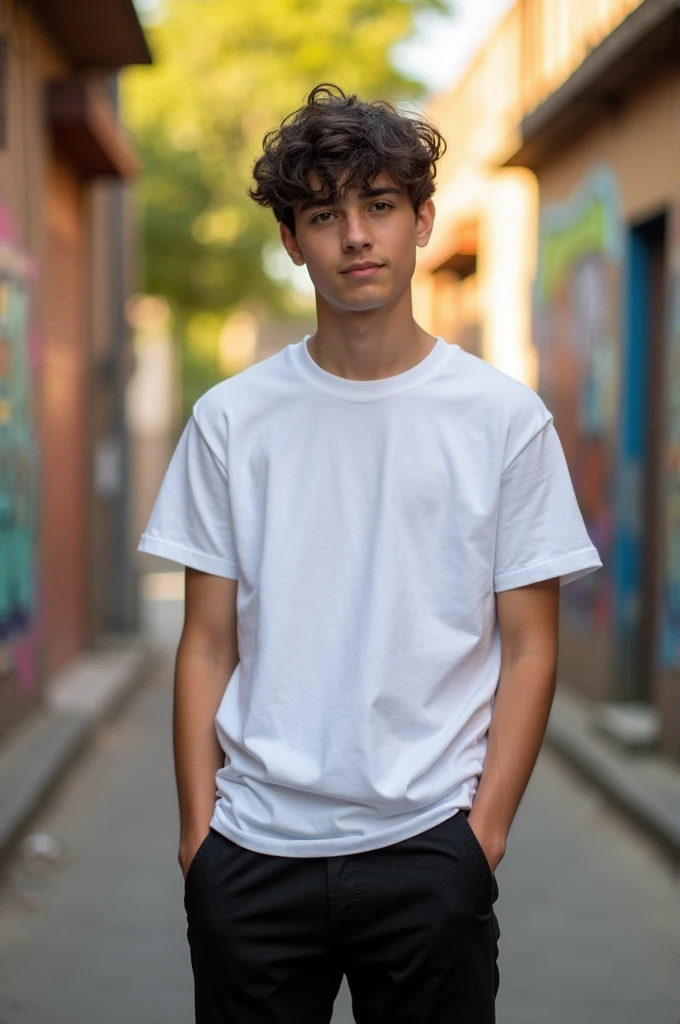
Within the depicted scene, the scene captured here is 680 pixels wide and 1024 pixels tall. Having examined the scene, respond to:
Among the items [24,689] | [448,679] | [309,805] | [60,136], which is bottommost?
[24,689]

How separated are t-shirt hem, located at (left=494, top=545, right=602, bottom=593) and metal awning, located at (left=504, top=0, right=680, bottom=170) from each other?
199 inches

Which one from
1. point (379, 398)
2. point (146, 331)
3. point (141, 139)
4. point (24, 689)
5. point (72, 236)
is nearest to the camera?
point (379, 398)

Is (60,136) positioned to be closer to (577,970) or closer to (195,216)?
(577,970)

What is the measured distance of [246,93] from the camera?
23.3 metres

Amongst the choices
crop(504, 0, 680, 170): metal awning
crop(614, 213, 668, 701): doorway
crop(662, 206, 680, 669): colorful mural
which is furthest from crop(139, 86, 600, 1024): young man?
crop(614, 213, 668, 701): doorway

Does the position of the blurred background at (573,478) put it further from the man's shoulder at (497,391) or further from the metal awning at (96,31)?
the man's shoulder at (497,391)

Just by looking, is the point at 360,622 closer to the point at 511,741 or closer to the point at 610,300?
the point at 511,741

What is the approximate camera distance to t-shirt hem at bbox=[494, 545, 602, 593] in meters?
2.16

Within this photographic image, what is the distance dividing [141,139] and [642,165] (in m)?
15.8

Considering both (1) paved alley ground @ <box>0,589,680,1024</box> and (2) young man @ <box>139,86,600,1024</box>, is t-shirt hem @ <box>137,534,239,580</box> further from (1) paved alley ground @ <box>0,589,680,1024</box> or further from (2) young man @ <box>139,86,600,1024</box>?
(1) paved alley ground @ <box>0,589,680,1024</box>

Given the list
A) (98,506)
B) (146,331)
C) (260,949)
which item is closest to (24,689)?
(98,506)

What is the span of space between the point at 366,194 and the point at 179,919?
358 centimetres

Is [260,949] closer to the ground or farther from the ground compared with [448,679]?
closer to the ground

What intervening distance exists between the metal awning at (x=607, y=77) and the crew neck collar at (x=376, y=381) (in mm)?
4918
